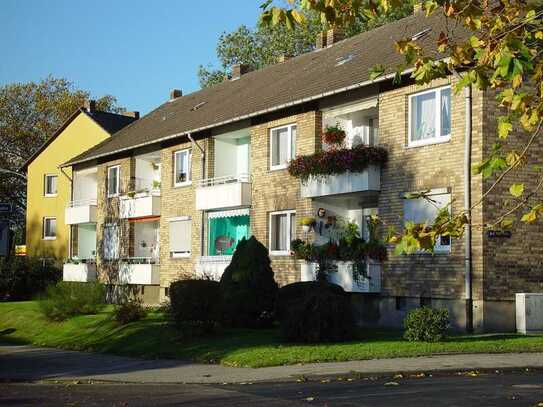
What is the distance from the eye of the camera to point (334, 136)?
27.0m

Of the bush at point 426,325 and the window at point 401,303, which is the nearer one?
the bush at point 426,325

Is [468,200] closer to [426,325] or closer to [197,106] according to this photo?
[426,325]

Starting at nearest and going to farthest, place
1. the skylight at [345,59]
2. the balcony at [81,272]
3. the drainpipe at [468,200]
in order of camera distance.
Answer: the drainpipe at [468,200], the skylight at [345,59], the balcony at [81,272]

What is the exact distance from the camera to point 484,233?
21688mm

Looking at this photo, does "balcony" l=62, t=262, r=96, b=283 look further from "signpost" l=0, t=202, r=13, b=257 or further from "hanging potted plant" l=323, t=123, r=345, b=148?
"signpost" l=0, t=202, r=13, b=257

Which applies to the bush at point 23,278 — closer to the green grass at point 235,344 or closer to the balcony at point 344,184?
the green grass at point 235,344

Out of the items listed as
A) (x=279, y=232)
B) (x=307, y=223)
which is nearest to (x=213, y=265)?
(x=279, y=232)

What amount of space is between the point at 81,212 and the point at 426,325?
92.0 ft

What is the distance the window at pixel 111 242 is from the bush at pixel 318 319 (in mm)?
21779

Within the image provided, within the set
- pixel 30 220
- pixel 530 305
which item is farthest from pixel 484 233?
pixel 30 220

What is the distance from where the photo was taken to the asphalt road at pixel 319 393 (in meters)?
12.1

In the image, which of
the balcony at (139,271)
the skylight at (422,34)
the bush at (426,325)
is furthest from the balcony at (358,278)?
the balcony at (139,271)

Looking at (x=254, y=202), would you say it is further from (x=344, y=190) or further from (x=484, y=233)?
(x=484, y=233)

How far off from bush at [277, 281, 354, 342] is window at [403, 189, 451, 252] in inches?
151
